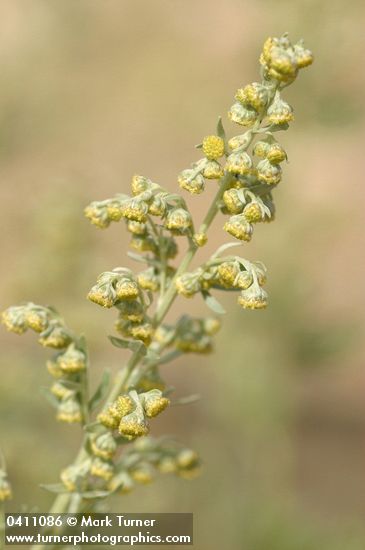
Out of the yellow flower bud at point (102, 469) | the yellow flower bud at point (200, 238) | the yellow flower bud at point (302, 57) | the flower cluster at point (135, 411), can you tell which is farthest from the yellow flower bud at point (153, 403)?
the yellow flower bud at point (302, 57)

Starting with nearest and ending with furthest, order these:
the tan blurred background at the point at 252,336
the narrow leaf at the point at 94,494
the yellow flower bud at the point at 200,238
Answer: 1. the yellow flower bud at the point at 200,238
2. the narrow leaf at the point at 94,494
3. the tan blurred background at the point at 252,336

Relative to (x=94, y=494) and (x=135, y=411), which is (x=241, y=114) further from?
(x=94, y=494)

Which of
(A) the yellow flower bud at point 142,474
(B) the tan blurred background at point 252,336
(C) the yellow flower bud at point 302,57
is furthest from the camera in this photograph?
(B) the tan blurred background at point 252,336

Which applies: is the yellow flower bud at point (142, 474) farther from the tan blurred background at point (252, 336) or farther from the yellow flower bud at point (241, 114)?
the yellow flower bud at point (241, 114)

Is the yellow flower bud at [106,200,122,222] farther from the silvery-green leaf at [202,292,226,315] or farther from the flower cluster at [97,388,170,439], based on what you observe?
the flower cluster at [97,388,170,439]

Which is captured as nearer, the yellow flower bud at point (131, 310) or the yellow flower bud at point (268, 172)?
the yellow flower bud at point (268, 172)

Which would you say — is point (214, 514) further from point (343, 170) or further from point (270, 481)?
point (343, 170)

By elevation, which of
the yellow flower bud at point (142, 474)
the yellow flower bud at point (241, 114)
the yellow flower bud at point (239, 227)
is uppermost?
the yellow flower bud at point (241, 114)

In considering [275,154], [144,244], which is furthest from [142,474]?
[275,154]
